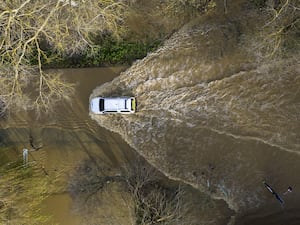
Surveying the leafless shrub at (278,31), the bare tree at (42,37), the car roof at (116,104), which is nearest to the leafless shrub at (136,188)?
the car roof at (116,104)

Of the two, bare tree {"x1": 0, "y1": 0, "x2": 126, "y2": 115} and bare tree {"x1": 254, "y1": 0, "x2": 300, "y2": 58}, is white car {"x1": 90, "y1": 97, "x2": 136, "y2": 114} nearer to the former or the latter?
bare tree {"x1": 0, "y1": 0, "x2": 126, "y2": 115}

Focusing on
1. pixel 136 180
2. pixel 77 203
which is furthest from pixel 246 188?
pixel 77 203

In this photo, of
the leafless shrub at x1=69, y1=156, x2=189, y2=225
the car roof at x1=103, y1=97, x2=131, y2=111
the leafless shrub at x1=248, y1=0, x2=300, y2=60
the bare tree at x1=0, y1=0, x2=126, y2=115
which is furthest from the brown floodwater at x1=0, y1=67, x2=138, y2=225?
the leafless shrub at x1=248, y1=0, x2=300, y2=60

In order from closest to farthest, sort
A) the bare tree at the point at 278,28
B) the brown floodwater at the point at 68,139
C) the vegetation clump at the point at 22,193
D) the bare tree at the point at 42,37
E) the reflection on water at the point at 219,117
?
the bare tree at the point at 42,37 < the vegetation clump at the point at 22,193 < the bare tree at the point at 278,28 < the reflection on water at the point at 219,117 < the brown floodwater at the point at 68,139

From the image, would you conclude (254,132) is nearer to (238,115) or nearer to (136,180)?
(238,115)

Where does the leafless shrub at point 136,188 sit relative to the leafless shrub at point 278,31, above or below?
below

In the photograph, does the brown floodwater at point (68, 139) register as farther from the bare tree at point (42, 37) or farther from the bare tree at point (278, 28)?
the bare tree at point (278, 28)

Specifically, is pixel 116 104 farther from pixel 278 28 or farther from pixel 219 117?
pixel 278 28
